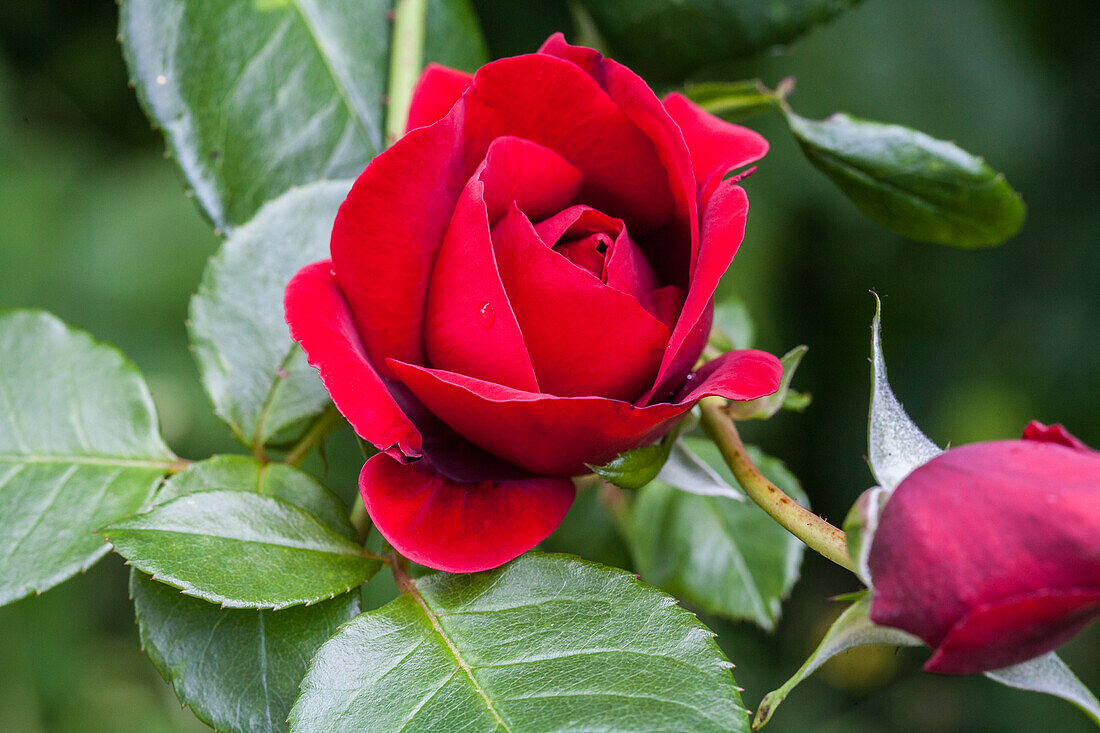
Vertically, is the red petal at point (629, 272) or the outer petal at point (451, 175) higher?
the outer petal at point (451, 175)

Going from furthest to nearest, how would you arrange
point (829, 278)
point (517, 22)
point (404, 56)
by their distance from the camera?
1. point (829, 278)
2. point (517, 22)
3. point (404, 56)

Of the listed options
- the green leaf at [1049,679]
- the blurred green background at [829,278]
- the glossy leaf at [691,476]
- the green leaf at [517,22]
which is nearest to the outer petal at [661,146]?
the glossy leaf at [691,476]

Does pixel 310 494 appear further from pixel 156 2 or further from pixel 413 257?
pixel 156 2

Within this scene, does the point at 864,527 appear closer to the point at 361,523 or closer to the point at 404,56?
the point at 361,523

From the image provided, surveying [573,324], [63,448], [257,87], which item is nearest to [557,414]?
[573,324]

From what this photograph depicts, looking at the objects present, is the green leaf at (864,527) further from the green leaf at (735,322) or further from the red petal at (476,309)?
the green leaf at (735,322)

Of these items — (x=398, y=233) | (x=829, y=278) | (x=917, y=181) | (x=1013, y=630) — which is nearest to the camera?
(x=1013, y=630)
